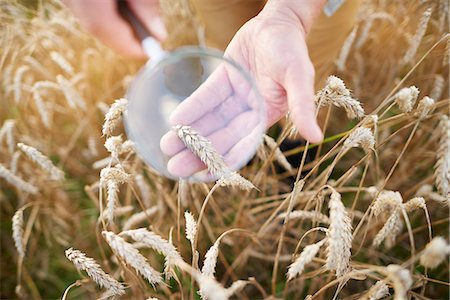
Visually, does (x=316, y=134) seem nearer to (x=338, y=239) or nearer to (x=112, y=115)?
(x=338, y=239)

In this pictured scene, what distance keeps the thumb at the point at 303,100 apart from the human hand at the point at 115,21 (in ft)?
1.46

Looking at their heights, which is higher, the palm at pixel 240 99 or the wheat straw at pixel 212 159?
the palm at pixel 240 99

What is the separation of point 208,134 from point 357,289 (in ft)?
2.43

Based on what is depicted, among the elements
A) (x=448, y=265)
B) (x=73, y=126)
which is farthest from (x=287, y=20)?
(x=73, y=126)

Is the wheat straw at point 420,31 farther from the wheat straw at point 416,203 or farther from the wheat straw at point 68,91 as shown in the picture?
the wheat straw at point 68,91

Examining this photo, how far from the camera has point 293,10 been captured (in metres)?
1.06

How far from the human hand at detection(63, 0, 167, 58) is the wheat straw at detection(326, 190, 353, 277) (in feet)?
2.20

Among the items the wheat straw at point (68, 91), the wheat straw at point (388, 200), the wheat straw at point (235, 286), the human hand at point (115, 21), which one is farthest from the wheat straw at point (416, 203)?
the wheat straw at point (68, 91)

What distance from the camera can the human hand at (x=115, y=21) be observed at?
111 centimetres

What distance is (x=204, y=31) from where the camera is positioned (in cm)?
180

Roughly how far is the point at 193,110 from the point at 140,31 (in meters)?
0.30

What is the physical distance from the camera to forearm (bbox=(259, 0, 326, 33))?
41.1 inches

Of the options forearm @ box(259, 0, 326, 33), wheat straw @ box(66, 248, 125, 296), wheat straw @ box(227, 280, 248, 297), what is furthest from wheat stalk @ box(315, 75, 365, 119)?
wheat straw @ box(66, 248, 125, 296)

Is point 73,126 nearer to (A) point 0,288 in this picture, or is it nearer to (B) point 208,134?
(A) point 0,288
